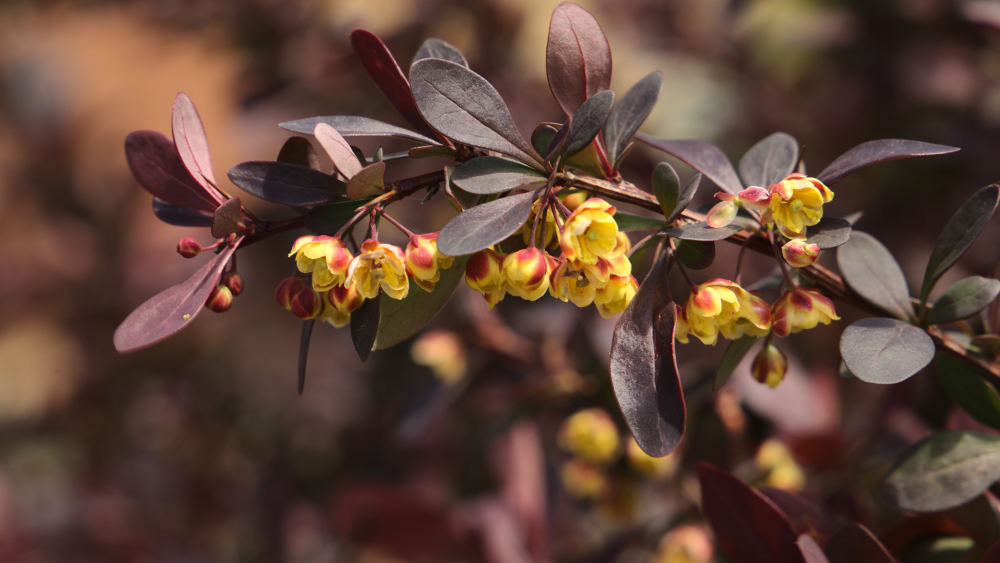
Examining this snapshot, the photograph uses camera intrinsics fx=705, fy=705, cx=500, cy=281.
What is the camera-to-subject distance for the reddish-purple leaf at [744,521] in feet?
1.81

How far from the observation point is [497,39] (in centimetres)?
173

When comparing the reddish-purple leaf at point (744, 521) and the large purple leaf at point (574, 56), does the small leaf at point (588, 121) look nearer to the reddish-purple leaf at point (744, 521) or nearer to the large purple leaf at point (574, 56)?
the large purple leaf at point (574, 56)

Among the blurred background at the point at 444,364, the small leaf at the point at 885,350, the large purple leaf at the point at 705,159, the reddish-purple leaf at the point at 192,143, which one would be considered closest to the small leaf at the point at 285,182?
the reddish-purple leaf at the point at 192,143

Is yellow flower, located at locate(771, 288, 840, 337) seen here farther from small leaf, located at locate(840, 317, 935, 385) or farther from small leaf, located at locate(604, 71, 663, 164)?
small leaf, located at locate(604, 71, 663, 164)

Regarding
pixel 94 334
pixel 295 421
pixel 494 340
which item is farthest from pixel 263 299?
pixel 494 340

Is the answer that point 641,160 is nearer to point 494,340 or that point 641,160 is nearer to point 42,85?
point 494,340

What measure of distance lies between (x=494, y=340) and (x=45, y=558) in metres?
1.54

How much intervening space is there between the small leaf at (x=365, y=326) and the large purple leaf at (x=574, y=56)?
0.20 meters

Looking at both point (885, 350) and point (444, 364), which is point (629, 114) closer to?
point (885, 350)

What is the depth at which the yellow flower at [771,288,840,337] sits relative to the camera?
0.47 meters

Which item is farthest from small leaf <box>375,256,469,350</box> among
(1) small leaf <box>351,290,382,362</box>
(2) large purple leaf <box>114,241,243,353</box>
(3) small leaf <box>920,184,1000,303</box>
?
(3) small leaf <box>920,184,1000,303</box>

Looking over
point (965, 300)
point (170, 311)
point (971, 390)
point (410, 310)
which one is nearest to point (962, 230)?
point (965, 300)

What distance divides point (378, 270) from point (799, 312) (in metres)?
0.28

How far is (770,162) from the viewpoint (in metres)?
0.57
